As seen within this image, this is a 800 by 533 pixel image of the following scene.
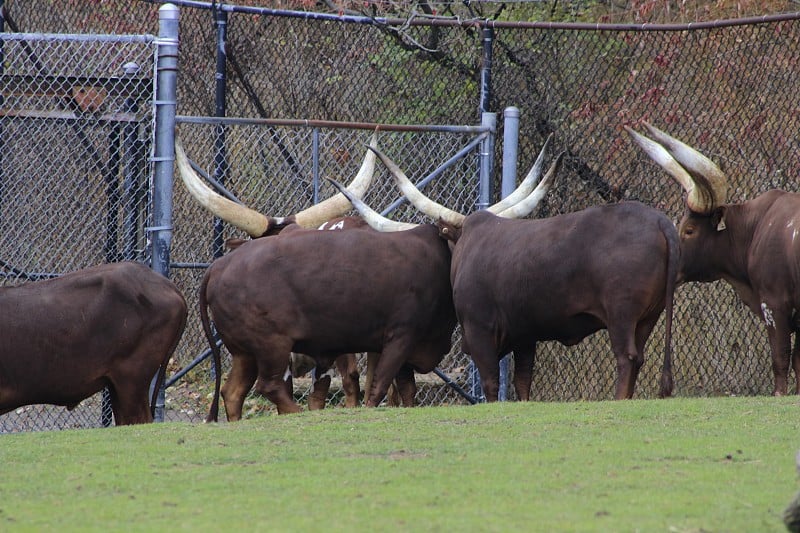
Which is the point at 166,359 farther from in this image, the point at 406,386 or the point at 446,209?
the point at 446,209

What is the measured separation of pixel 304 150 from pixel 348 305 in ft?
10.1

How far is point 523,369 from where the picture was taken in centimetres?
1038

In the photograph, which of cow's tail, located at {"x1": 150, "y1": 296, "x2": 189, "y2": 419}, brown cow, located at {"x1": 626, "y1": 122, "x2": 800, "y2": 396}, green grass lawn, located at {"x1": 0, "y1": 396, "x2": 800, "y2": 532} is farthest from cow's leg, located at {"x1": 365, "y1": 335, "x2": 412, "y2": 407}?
brown cow, located at {"x1": 626, "y1": 122, "x2": 800, "y2": 396}

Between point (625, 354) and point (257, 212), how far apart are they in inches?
138

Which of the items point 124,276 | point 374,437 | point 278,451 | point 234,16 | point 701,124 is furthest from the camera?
point 234,16

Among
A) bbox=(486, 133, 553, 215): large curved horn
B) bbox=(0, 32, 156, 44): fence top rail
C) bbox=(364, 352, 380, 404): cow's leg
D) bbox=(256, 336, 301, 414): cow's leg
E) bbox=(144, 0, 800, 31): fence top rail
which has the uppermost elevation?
bbox=(144, 0, 800, 31): fence top rail

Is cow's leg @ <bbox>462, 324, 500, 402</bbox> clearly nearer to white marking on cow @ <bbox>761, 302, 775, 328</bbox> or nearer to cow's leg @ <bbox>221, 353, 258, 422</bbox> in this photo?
cow's leg @ <bbox>221, 353, 258, 422</bbox>

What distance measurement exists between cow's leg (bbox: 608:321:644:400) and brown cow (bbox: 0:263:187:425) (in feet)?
10.1

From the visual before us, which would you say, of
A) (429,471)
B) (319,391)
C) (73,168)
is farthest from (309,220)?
(429,471)

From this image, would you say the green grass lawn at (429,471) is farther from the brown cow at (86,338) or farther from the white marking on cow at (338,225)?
the white marking on cow at (338,225)

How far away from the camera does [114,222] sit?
412 inches

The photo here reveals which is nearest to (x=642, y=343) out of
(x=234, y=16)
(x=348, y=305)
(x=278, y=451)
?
(x=348, y=305)

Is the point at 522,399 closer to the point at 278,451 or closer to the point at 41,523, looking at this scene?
the point at 278,451

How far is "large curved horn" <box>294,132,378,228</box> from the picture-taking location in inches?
436
